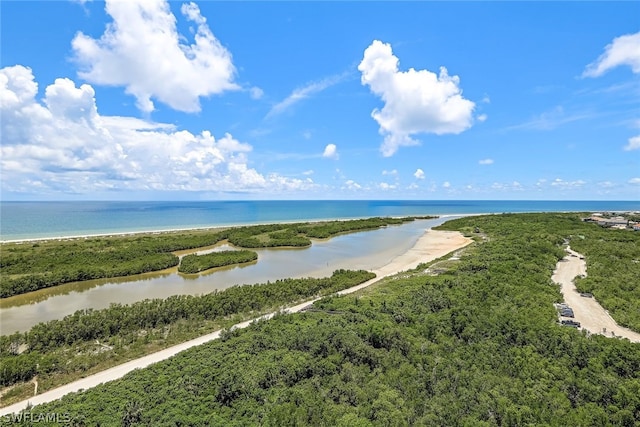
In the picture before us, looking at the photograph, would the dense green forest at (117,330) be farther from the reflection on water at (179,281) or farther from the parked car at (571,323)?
the parked car at (571,323)

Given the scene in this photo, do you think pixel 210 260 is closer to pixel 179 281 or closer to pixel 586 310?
pixel 179 281

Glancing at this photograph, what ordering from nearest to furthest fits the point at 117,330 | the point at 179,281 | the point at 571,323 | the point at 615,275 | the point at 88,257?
the point at 117,330 → the point at 571,323 → the point at 615,275 → the point at 179,281 → the point at 88,257

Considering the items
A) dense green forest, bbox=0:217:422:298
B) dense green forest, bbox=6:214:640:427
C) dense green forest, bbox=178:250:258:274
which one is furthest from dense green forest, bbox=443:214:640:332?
dense green forest, bbox=0:217:422:298

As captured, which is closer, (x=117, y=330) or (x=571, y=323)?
(x=117, y=330)

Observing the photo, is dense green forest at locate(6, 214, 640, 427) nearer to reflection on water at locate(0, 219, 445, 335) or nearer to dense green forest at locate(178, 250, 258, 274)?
reflection on water at locate(0, 219, 445, 335)

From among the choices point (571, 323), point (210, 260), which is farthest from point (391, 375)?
point (210, 260)

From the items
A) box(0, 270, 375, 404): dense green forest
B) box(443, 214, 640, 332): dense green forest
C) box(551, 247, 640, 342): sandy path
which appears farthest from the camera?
box(443, 214, 640, 332): dense green forest

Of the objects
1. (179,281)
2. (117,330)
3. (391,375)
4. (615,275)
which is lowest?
(179,281)
